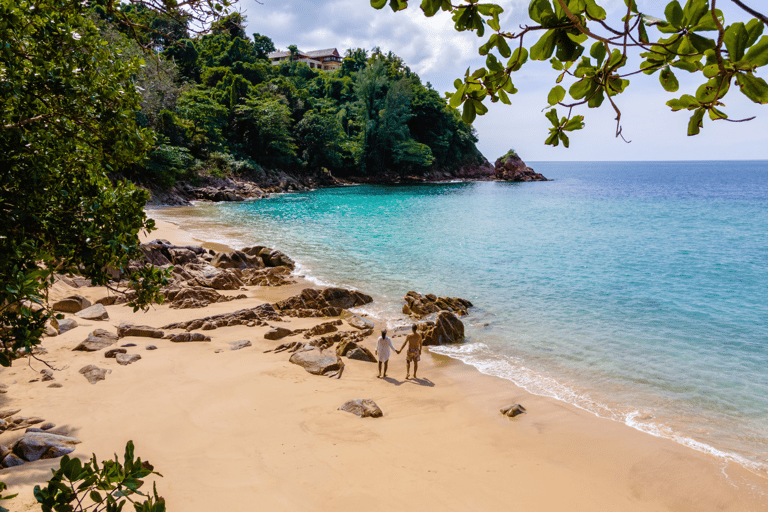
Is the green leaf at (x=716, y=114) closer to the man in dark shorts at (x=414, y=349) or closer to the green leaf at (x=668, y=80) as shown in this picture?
the green leaf at (x=668, y=80)

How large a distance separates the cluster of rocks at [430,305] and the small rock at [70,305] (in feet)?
26.1

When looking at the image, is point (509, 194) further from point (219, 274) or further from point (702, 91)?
point (702, 91)

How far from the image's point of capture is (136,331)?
9227 mm

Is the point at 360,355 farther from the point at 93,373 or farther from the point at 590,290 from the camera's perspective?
the point at 590,290

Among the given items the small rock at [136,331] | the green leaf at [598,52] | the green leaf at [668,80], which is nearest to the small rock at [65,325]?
the small rock at [136,331]

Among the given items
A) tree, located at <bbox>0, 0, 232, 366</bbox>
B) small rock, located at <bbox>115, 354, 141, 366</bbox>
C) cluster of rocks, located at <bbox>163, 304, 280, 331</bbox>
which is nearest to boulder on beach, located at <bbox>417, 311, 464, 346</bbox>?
cluster of rocks, located at <bbox>163, 304, 280, 331</bbox>

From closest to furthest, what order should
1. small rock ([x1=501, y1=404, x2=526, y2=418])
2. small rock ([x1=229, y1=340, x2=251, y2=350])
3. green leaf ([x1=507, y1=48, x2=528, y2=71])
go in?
green leaf ([x1=507, y1=48, x2=528, y2=71])
small rock ([x1=501, y1=404, x2=526, y2=418])
small rock ([x1=229, y1=340, x2=251, y2=350])

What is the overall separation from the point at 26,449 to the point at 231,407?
97.2 inches

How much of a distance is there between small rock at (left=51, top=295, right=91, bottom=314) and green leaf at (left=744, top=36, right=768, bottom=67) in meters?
12.1

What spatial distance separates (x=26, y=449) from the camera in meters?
4.68

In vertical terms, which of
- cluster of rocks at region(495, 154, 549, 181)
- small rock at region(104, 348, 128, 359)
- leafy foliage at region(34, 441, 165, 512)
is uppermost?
cluster of rocks at region(495, 154, 549, 181)

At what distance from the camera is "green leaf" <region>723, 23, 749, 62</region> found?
4.43 feet

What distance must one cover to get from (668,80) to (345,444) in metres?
5.50

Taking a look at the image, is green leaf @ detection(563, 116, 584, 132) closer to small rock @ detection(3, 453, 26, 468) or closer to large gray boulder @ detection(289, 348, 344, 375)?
small rock @ detection(3, 453, 26, 468)
